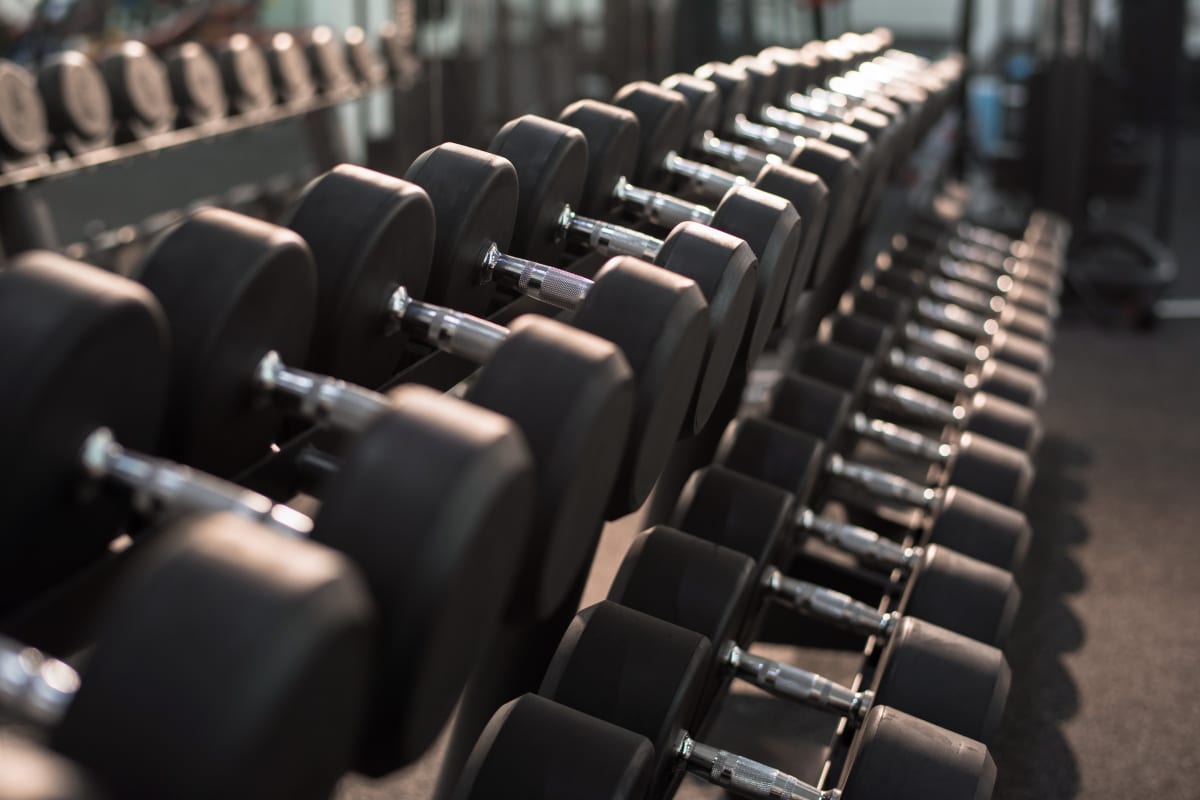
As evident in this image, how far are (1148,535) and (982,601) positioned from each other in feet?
3.97

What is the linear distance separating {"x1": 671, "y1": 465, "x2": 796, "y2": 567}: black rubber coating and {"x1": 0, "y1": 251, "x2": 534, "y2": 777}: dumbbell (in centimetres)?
62

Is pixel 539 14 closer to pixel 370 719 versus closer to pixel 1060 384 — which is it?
pixel 1060 384

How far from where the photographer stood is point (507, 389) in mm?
661

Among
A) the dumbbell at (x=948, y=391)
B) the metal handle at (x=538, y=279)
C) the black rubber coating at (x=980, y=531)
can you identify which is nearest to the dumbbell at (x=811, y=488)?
the black rubber coating at (x=980, y=531)

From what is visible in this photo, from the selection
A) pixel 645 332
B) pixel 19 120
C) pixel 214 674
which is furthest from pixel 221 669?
pixel 19 120

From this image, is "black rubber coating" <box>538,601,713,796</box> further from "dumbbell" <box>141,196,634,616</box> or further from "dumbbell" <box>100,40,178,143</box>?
"dumbbell" <box>100,40,178,143</box>

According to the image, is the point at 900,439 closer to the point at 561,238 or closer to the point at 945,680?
the point at 945,680

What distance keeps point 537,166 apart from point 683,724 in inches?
18.6

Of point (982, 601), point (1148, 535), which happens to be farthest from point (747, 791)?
point (1148, 535)

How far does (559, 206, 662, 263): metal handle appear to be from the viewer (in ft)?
3.36

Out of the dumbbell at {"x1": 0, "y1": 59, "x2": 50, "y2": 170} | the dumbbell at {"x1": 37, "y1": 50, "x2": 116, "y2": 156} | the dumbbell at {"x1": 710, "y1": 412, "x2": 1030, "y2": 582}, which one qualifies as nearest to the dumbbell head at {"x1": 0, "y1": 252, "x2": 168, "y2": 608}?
the dumbbell at {"x1": 710, "y1": 412, "x2": 1030, "y2": 582}

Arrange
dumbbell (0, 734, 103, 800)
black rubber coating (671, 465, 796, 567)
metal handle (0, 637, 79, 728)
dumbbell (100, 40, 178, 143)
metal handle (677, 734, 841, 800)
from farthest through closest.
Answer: dumbbell (100, 40, 178, 143) < black rubber coating (671, 465, 796, 567) < metal handle (677, 734, 841, 800) < metal handle (0, 637, 79, 728) < dumbbell (0, 734, 103, 800)

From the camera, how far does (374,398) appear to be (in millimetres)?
686

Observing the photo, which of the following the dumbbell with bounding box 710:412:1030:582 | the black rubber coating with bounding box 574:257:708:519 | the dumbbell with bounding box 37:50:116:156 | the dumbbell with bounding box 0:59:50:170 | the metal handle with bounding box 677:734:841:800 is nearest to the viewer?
the black rubber coating with bounding box 574:257:708:519
